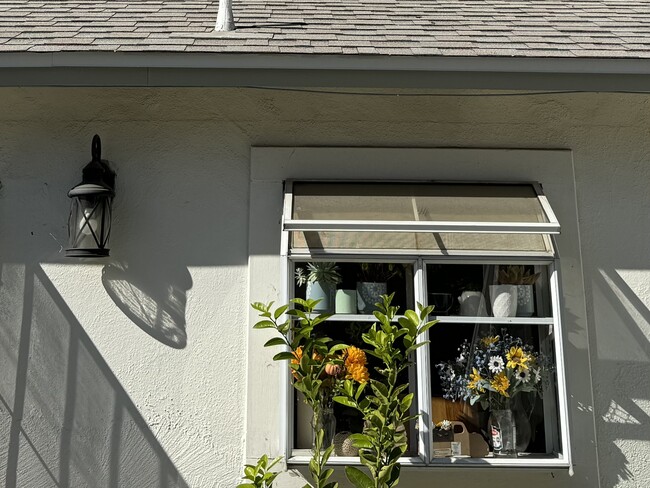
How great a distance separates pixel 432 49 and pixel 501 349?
1.69 meters

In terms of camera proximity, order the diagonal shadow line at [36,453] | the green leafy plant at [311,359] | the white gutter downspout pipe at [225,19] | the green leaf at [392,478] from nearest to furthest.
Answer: the green leaf at [392,478], the green leafy plant at [311,359], the diagonal shadow line at [36,453], the white gutter downspout pipe at [225,19]

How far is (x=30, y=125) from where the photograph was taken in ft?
13.2

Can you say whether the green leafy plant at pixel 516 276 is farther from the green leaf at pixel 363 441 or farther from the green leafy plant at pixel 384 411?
the green leaf at pixel 363 441

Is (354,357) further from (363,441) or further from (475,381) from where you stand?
(475,381)

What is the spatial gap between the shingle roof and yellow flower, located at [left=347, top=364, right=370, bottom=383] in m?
1.67

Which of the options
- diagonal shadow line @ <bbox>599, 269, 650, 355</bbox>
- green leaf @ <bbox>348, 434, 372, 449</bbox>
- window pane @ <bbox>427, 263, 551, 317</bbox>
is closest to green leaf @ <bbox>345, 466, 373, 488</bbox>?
green leaf @ <bbox>348, 434, 372, 449</bbox>

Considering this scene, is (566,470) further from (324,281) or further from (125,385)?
(125,385)

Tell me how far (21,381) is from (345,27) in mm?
2785

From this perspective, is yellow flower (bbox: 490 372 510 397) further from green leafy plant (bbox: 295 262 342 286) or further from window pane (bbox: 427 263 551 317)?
green leafy plant (bbox: 295 262 342 286)

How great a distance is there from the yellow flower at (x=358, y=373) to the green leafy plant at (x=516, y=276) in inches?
37.5

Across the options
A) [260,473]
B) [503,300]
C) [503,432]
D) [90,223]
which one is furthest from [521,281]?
[90,223]

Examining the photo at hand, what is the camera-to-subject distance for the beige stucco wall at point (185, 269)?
3684 millimetres

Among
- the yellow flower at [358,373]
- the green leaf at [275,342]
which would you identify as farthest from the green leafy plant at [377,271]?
the green leaf at [275,342]

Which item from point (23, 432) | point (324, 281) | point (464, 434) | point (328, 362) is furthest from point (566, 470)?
point (23, 432)
